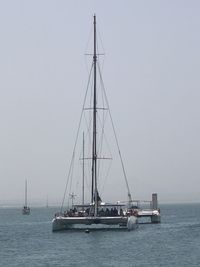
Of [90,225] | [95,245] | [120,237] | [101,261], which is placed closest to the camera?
[101,261]

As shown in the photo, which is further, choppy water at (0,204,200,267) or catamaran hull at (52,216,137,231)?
catamaran hull at (52,216,137,231)

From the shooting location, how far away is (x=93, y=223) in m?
83.1

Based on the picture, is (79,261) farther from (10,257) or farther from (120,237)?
(120,237)

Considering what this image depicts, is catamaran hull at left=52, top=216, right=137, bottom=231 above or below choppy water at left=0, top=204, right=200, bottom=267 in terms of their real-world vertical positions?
above

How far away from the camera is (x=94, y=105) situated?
3529 inches

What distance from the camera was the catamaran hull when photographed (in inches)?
3248

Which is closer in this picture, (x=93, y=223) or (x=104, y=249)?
(x=104, y=249)

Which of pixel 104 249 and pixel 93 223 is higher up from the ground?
pixel 93 223

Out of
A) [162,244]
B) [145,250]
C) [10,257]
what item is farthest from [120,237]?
[10,257]

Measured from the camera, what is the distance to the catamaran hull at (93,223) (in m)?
82.5

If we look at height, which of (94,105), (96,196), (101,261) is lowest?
(101,261)

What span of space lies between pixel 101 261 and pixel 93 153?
33.3m

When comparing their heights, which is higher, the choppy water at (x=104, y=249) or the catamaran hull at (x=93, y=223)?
the catamaran hull at (x=93, y=223)

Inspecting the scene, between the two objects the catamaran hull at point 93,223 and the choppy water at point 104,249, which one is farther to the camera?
the catamaran hull at point 93,223
